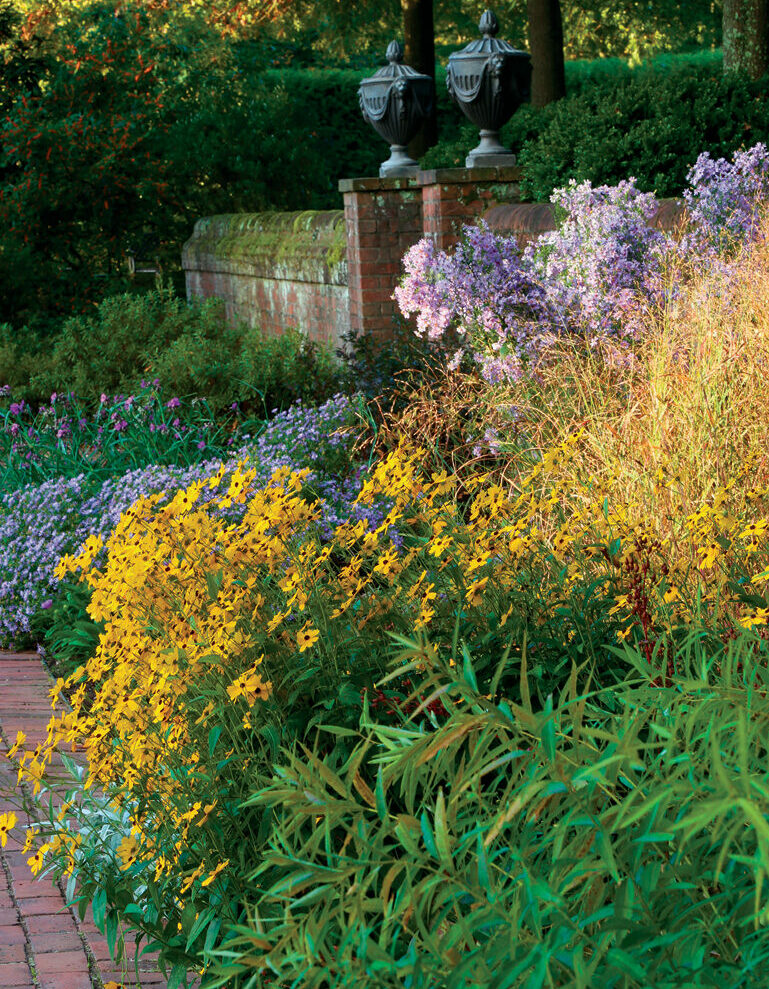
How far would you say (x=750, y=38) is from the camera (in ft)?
33.6

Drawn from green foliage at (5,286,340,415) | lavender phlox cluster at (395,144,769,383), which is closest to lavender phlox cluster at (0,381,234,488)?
green foliage at (5,286,340,415)

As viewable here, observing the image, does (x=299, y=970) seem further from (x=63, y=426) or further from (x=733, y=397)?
(x=63, y=426)

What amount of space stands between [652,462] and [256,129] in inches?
499

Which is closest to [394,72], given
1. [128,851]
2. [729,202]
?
[729,202]

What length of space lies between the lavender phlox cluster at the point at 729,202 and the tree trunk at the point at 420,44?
362 inches

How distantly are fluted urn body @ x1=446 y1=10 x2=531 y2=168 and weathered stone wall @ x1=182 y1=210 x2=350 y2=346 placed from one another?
4.60 feet

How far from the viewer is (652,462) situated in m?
4.48

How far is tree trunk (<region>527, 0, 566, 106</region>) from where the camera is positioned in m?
14.2

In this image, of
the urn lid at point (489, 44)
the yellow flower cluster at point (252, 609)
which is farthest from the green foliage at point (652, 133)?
the yellow flower cluster at point (252, 609)

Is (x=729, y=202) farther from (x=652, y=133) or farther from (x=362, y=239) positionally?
(x=362, y=239)

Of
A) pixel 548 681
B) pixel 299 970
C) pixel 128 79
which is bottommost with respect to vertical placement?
pixel 548 681

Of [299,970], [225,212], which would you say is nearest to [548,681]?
[299,970]

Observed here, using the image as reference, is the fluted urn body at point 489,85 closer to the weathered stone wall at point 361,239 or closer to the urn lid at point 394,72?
the weathered stone wall at point 361,239

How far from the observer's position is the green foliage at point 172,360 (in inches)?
331
